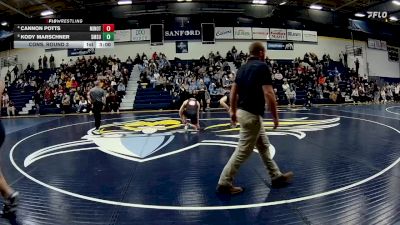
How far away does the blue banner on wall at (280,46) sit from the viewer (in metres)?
23.6

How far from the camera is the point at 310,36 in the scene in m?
24.5

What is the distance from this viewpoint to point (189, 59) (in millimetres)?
22828

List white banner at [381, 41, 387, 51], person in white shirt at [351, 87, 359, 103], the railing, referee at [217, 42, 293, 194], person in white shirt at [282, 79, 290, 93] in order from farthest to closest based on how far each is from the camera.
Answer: white banner at [381, 41, 387, 51] < the railing < person in white shirt at [351, 87, 359, 103] < person in white shirt at [282, 79, 290, 93] < referee at [217, 42, 293, 194]

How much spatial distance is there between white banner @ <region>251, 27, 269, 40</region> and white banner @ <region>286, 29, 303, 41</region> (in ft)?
5.77

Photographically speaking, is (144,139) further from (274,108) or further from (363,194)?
(363,194)

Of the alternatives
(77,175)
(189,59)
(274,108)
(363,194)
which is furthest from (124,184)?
(189,59)

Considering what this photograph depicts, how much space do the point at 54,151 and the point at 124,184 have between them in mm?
3038

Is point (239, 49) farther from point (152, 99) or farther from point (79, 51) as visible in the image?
point (79, 51)

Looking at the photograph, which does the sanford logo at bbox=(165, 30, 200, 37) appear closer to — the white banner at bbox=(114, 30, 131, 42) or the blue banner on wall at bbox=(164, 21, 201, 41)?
the blue banner on wall at bbox=(164, 21, 201, 41)

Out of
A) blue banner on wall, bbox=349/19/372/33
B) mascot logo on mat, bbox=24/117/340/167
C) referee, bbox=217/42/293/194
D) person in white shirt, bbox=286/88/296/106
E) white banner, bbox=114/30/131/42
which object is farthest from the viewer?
blue banner on wall, bbox=349/19/372/33

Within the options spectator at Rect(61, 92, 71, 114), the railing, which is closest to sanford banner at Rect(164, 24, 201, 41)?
spectator at Rect(61, 92, 71, 114)

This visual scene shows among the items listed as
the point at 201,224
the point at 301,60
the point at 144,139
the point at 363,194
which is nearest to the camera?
the point at 201,224
